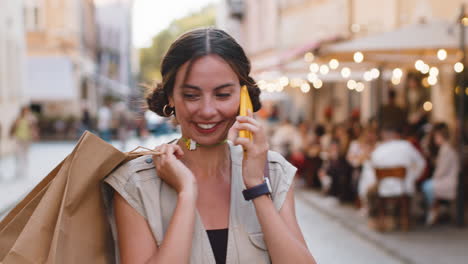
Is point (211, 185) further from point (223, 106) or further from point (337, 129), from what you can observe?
point (337, 129)

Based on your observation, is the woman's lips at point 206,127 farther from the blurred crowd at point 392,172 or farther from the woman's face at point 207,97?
the blurred crowd at point 392,172

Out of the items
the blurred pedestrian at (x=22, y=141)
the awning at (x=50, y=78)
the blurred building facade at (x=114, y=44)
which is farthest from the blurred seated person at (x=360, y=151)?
the blurred building facade at (x=114, y=44)

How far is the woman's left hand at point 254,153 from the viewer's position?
2.06m

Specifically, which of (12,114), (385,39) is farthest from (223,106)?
(12,114)

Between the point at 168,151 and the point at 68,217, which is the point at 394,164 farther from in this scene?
the point at 68,217

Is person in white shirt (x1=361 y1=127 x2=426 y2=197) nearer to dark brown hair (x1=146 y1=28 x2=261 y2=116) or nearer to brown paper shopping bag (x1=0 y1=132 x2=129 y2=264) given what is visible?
dark brown hair (x1=146 y1=28 x2=261 y2=116)

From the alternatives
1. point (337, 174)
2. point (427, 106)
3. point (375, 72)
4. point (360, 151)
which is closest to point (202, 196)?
point (360, 151)

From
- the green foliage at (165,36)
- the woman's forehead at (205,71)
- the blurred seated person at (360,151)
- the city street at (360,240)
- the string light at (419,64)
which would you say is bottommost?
the city street at (360,240)

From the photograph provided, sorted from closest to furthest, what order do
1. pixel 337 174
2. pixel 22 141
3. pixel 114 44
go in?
pixel 337 174 < pixel 22 141 < pixel 114 44

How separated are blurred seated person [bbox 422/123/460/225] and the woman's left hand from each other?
7.53 meters

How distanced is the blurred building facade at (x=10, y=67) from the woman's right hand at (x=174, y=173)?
22.7 metres

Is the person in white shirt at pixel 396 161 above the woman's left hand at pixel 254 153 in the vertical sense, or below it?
below

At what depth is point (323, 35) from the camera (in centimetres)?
2473

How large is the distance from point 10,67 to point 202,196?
82.3ft
